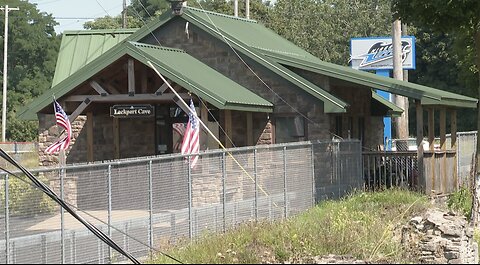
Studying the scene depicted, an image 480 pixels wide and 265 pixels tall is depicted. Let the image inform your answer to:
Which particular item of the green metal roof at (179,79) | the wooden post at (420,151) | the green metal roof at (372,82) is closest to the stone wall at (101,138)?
the green metal roof at (179,79)

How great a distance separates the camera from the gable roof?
963 inches

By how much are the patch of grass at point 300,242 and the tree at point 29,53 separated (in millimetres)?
67544

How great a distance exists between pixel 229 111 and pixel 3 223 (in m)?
11.8

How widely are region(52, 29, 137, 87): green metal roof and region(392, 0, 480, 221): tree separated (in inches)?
592

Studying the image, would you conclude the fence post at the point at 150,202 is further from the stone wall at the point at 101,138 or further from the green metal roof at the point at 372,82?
the stone wall at the point at 101,138

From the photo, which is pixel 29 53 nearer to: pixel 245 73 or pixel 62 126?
pixel 245 73

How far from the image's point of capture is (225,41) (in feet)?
86.9

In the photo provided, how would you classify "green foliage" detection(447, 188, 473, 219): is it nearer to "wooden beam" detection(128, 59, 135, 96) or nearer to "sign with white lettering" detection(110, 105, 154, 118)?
"sign with white lettering" detection(110, 105, 154, 118)

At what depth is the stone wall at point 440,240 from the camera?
15.7m

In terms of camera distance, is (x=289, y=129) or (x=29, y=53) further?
(x=29, y=53)

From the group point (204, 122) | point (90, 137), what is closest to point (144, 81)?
point (204, 122)

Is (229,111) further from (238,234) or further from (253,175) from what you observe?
(238,234)

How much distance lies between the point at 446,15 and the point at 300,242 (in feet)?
28.3

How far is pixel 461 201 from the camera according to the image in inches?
931
